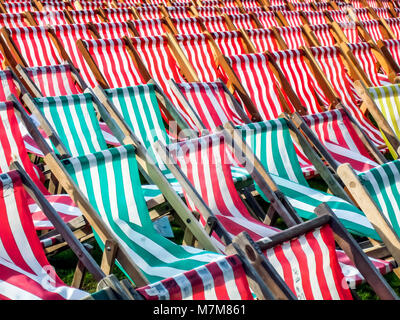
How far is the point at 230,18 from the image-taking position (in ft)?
21.8

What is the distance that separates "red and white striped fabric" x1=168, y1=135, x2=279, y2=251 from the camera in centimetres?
302

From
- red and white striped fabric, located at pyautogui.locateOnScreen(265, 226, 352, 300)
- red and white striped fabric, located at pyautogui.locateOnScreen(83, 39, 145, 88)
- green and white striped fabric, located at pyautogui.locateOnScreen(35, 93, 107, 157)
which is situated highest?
red and white striped fabric, located at pyautogui.locateOnScreen(83, 39, 145, 88)

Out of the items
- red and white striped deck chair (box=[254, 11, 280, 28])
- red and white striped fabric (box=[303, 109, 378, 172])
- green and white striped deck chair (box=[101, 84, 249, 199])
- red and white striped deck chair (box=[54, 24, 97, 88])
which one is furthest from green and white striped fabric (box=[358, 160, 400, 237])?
red and white striped deck chair (box=[254, 11, 280, 28])

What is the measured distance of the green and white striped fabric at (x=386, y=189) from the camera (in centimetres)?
275

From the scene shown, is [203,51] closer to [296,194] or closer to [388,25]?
[296,194]

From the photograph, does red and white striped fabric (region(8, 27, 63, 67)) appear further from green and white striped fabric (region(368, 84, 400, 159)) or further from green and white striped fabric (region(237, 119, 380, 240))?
green and white striped fabric (region(368, 84, 400, 159))

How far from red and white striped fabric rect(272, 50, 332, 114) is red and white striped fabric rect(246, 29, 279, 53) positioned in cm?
90

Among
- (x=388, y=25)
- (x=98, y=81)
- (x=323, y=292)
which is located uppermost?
(x=388, y=25)

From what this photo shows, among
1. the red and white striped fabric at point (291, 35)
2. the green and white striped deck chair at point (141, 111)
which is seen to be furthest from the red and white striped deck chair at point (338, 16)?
the green and white striped deck chair at point (141, 111)

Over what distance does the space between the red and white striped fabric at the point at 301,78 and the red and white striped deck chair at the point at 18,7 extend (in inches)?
121

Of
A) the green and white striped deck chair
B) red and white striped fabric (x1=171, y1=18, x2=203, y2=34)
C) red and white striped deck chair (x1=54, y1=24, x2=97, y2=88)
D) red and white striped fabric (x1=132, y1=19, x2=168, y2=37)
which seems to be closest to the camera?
the green and white striped deck chair
